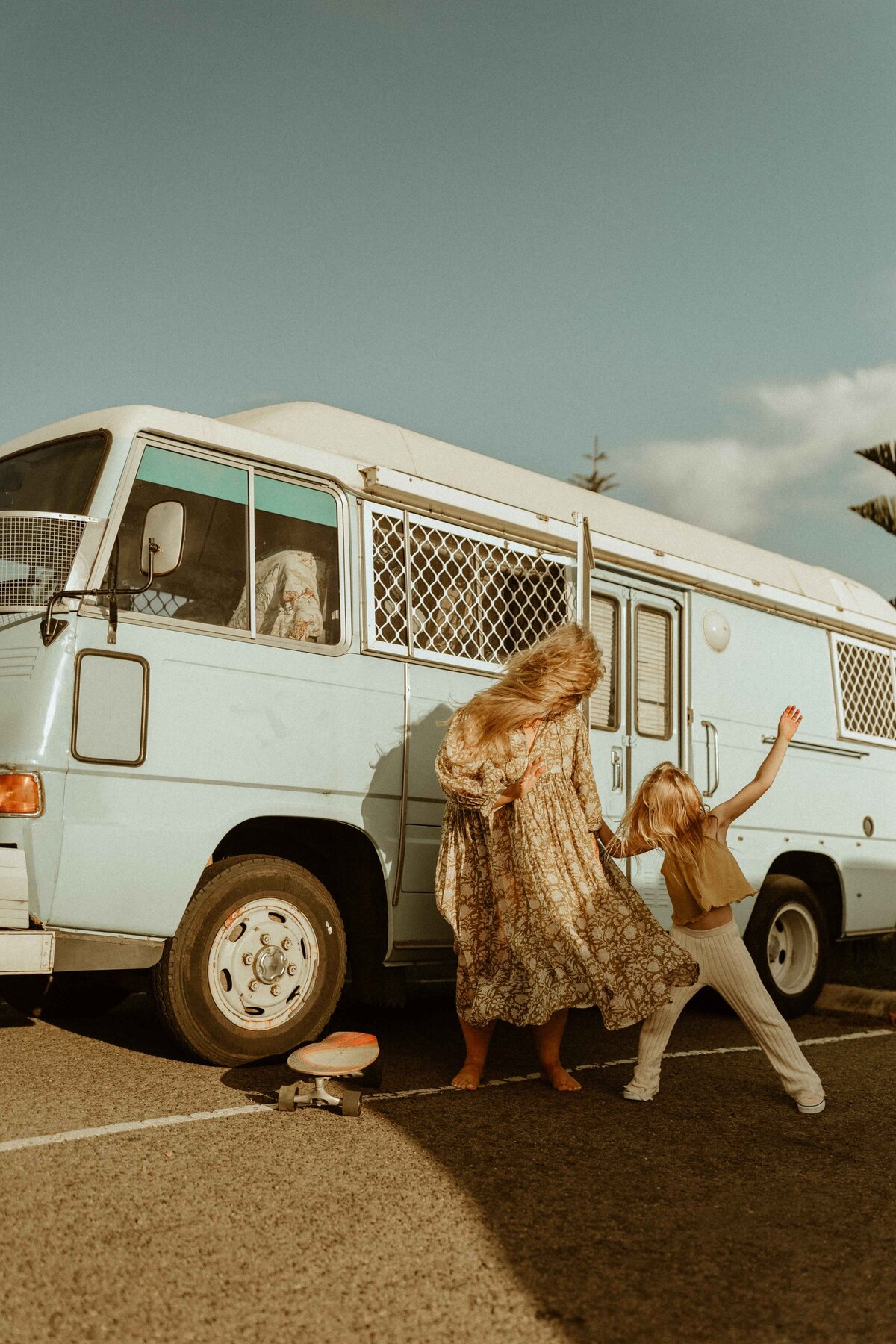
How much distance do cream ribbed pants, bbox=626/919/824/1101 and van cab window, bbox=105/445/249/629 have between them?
246 cm

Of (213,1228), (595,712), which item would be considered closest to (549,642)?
(595,712)

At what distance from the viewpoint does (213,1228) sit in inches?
133

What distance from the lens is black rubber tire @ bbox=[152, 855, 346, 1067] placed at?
511cm

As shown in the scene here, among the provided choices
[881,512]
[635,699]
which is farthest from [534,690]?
[881,512]

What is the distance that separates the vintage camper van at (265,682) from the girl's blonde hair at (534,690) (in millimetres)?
645

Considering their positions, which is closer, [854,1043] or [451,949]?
[451,949]

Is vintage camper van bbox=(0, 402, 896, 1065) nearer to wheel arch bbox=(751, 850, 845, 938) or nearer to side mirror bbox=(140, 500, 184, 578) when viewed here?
side mirror bbox=(140, 500, 184, 578)

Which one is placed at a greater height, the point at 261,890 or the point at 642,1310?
the point at 261,890

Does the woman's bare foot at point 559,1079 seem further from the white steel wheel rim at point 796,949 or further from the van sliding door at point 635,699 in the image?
the white steel wheel rim at point 796,949

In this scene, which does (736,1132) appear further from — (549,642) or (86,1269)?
(86,1269)

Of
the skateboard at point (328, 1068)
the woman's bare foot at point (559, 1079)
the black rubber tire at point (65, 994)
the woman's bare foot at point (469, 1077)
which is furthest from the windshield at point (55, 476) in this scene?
the woman's bare foot at point (559, 1079)

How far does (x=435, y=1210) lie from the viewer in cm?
366

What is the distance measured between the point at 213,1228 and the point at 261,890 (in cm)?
204

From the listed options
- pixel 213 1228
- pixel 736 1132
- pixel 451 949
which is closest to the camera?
pixel 213 1228
